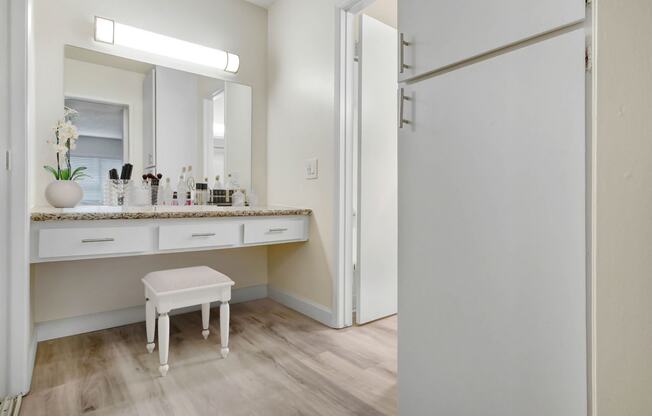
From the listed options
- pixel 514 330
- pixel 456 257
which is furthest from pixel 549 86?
pixel 514 330

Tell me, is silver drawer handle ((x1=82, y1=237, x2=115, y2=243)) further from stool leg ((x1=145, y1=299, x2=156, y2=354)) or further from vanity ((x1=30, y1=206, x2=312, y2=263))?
stool leg ((x1=145, y1=299, x2=156, y2=354))

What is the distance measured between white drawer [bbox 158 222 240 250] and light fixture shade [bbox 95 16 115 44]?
1255 mm

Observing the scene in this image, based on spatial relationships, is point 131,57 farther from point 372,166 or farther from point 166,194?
point 372,166

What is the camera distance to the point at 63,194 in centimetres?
187

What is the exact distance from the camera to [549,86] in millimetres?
804

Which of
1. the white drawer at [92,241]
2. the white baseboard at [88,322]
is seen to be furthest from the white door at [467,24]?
the white baseboard at [88,322]

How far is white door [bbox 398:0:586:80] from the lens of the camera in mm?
798

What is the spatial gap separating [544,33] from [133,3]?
96.4 inches

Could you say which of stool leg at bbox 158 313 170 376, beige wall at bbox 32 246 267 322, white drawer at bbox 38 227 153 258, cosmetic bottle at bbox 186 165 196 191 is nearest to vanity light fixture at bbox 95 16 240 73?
cosmetic bottle at bbox 186 165 196 191

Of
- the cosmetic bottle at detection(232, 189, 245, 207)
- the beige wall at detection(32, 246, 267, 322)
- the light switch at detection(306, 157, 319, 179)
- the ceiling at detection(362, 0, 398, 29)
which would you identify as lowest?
the beige wall at detection(32, 246, 267, 322)

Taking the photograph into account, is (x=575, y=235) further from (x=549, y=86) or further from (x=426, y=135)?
(x=426, y=135)

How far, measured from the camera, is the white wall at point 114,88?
209cm

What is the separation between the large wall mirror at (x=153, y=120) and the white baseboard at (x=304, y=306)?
0.89m

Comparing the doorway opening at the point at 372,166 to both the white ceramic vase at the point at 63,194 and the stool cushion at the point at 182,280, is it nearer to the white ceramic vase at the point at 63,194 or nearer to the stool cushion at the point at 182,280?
the stool cushion at the point at 182,280
